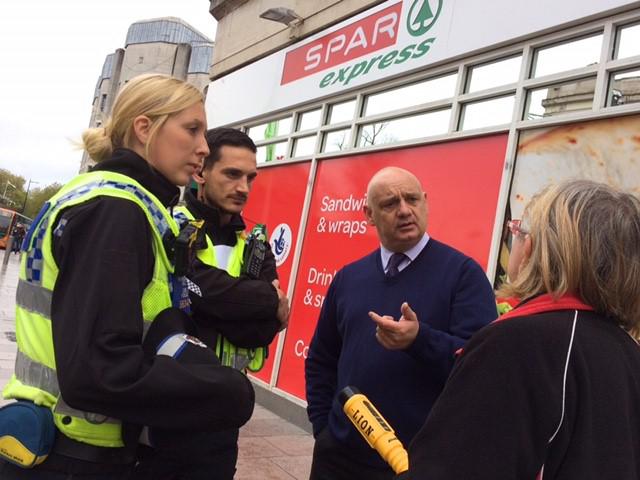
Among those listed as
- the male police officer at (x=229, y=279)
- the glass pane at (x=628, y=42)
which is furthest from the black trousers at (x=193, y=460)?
the glass pane at (x=628, y=42)

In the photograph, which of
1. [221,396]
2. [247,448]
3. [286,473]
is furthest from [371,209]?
[247,448]

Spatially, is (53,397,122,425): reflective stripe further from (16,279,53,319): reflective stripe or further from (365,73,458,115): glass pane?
(365,73,458,115): glass pane

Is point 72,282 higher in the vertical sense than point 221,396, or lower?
higher

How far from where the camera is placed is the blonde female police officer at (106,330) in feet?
3.97

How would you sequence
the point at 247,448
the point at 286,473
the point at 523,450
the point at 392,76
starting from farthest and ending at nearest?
the point at 392,76, the point at 247,448, the point at 286,473, the point at 523,450

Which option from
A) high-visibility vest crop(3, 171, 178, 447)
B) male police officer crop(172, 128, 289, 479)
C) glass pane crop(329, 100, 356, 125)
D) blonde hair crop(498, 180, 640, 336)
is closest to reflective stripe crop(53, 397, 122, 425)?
high-visibility vest crop(3, 171, 178, 447)

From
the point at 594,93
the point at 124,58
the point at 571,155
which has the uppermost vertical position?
the point at 124,58

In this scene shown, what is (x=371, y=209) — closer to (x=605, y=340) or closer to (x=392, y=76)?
(x=605, y=340)

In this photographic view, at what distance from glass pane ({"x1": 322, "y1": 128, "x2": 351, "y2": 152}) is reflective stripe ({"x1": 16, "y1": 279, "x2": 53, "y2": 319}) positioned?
5.57 m

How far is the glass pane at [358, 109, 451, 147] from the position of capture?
5.63m

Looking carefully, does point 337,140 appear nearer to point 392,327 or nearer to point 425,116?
point 425,116

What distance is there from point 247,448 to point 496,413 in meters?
4.48

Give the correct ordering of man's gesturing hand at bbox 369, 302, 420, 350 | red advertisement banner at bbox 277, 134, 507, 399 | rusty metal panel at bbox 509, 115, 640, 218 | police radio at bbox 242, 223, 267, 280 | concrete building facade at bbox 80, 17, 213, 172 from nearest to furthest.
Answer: man's gesturing hand at bbox 369, 302, 420, 350 → police radio at bbox 242, 223, 267, 280 → rusty metal panel at bbox 509, 115, 640, 218 → red advertisement banner at bbox 277, 134, 507, 399 → concrete building facade at bbox 80, 17, 213, 172

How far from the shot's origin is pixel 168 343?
1324 millimetres
